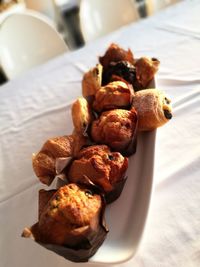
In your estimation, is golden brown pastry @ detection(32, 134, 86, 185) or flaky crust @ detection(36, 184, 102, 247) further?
golden brown pastry @ detection(32, 134, 86, 185)

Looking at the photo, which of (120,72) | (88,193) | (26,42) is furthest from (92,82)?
(26,42)

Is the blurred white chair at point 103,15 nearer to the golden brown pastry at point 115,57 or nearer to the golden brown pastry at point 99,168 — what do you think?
the golden brown pastry at point 115,57

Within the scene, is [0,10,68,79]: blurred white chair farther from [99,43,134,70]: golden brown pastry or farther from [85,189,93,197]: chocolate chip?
[85,189,93,197]: chocolate chip

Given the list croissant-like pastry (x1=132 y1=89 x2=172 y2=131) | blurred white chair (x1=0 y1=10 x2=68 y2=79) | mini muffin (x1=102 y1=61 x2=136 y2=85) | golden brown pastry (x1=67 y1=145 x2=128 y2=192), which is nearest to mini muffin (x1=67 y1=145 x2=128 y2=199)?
golden brown pastry (x1=67 y1=145 x2=128 y2=192)

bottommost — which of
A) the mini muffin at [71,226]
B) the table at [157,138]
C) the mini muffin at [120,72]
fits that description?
the table at [157,138]

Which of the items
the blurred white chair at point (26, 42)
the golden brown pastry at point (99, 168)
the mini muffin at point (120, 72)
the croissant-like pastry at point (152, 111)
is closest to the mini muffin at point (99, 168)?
the golden brown pastry at point (99, 168)

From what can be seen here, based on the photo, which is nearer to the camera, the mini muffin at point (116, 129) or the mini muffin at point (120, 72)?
the mini muffin at point (116, 129)
